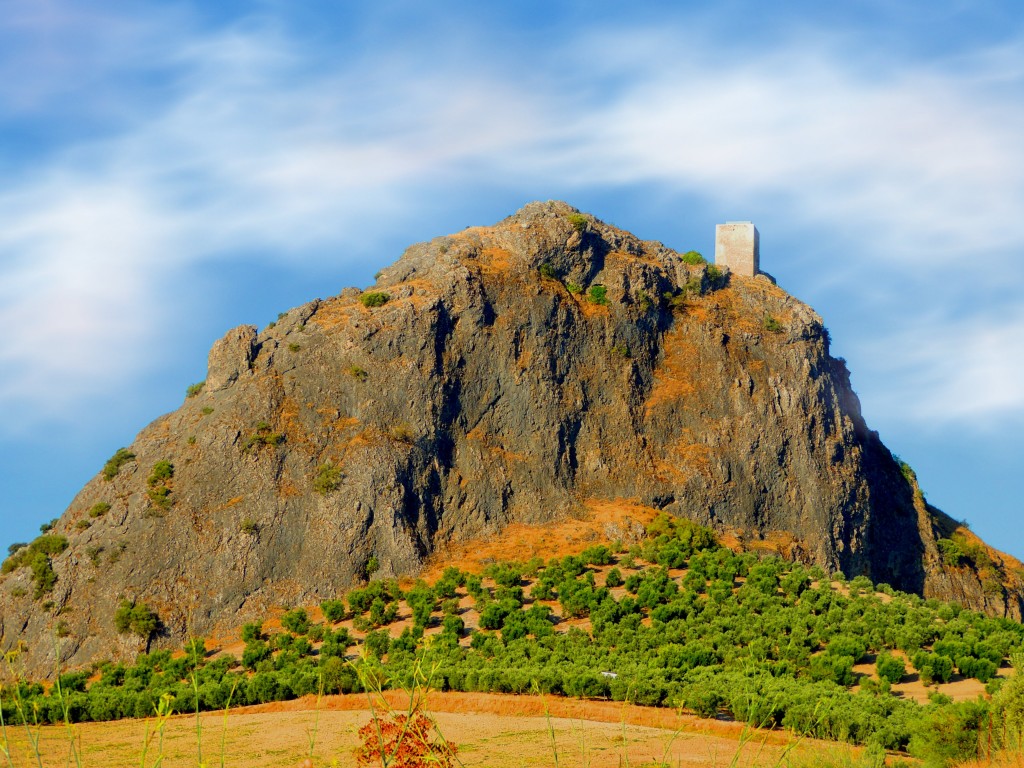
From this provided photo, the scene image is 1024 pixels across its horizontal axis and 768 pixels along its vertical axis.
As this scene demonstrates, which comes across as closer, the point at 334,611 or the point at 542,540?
the point at 334,611

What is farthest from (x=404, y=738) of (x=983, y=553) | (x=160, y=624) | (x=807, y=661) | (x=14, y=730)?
(x=983, y=553)

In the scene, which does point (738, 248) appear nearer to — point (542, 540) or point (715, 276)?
point (715, 276)

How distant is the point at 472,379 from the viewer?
231 feet

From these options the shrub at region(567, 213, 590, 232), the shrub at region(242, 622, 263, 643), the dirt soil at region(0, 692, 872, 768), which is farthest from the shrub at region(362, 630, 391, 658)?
the shrub at region(567, 213, 590, 232)

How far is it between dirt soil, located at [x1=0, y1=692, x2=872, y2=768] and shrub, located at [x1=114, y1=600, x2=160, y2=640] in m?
16.2

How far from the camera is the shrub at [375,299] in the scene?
71625 mm

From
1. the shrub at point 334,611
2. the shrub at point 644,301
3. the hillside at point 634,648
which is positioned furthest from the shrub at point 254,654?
the shrub at point 644,301

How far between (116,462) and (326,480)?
42.6 ft

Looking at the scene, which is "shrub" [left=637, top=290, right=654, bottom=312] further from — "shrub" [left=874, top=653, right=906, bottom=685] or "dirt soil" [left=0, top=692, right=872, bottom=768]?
"dirt soil" [left=0, top=692, right=872, bottom=768]

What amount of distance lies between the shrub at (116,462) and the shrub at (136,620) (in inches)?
418

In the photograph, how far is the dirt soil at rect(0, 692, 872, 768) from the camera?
27.2 metres

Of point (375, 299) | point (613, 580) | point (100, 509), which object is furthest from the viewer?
point (375, 299)

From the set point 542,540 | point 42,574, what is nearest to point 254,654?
point 42,574

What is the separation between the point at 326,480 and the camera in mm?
64125
